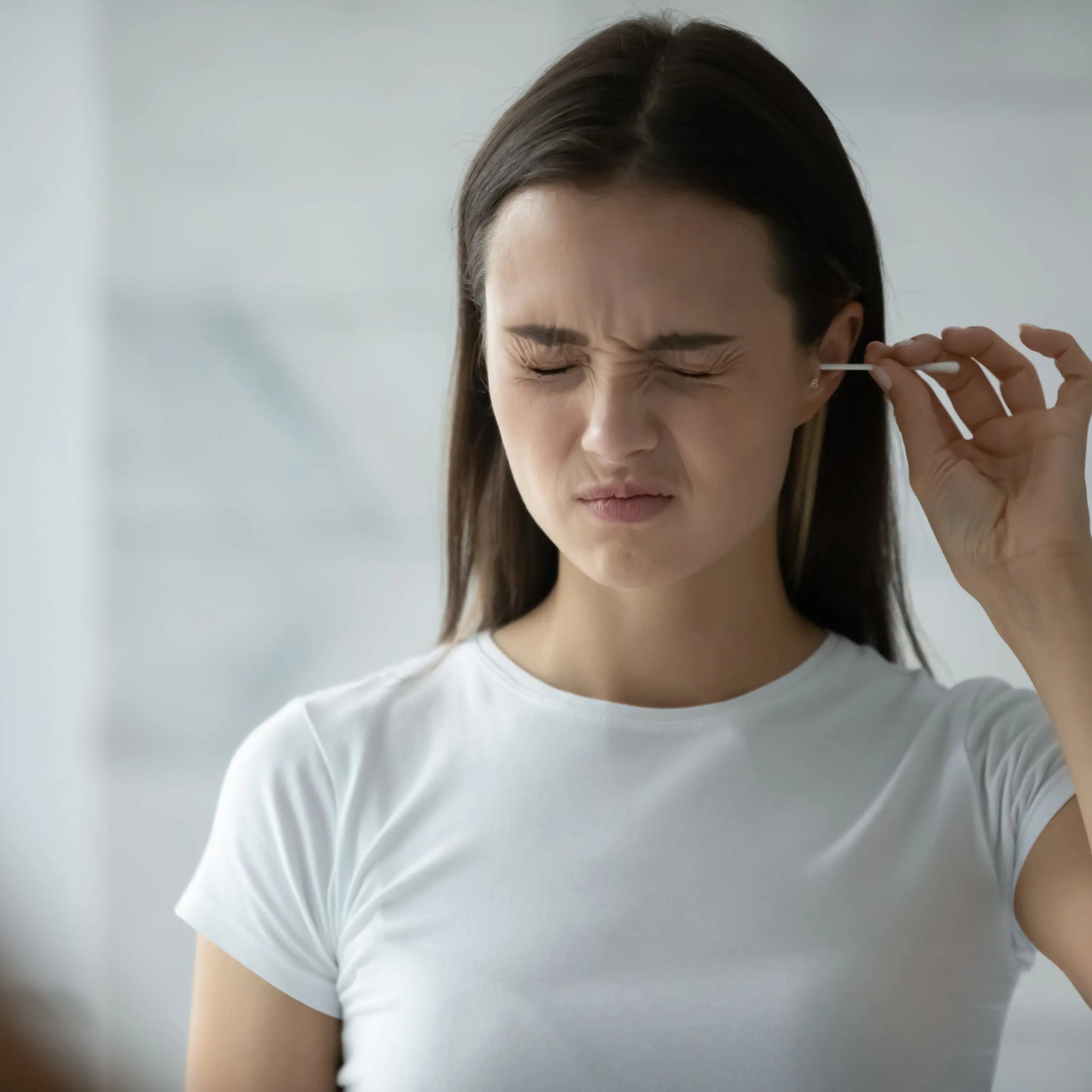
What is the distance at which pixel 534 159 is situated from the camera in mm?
938

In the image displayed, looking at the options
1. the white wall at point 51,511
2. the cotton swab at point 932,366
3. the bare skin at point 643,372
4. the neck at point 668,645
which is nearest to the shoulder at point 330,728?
the neck at point 668,645

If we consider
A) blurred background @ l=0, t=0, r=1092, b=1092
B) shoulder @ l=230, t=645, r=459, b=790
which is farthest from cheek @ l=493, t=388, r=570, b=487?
blurred background @ l=0, t=0, r=1092, b=1092

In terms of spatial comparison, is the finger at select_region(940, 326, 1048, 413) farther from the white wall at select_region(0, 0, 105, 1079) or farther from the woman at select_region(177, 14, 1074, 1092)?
the white wall at select_region(0, 0, 105, 1079)

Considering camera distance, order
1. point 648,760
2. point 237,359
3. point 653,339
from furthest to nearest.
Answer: point 237,359 < point 648,760 < point 653,339

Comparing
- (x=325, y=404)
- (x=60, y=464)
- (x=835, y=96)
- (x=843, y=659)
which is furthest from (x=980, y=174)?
(x=60, y=464)

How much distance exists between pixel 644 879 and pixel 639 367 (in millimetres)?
403

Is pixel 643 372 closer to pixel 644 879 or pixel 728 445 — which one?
pixel 728 445

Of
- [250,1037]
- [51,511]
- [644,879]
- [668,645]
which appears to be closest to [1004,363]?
[668,645]

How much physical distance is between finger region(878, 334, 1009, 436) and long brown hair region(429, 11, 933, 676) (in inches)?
1.6

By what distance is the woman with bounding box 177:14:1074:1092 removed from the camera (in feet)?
2.99

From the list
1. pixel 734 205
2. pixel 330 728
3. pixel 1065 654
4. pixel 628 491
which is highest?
pixel 734 205

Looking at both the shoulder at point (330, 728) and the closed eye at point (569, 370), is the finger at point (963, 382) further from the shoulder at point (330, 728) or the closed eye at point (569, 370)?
the shoulder at point (330, 728)

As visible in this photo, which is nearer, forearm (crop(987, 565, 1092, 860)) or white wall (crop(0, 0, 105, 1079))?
forearm (crop(987, 565, 1092, 860))

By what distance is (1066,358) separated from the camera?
106cm
